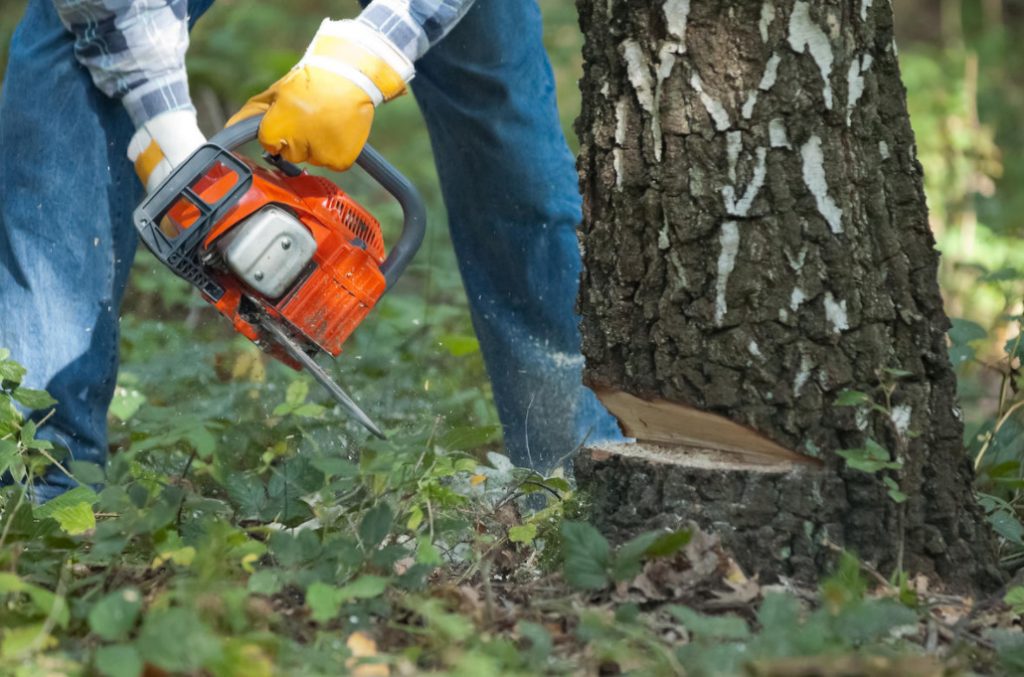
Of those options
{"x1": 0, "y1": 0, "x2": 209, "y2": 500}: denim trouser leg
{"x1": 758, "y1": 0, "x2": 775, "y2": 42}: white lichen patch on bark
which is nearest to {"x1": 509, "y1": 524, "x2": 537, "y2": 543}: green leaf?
{"x1": 758, "y1": 0, "x2": 775, "y2": 42}: white lichen patch on bark

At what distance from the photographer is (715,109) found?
1921mm

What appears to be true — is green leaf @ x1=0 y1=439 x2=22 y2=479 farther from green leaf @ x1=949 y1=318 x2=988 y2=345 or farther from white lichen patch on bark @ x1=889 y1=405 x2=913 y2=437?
green leaf @ x1=949 y1=318 x2=988 y2=345

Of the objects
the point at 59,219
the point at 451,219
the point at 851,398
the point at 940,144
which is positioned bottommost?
the point at 59,219

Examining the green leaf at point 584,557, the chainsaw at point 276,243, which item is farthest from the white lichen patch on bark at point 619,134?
the chainsaw at point 276,243

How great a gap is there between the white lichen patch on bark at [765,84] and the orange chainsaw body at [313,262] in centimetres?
102

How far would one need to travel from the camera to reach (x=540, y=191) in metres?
2.99

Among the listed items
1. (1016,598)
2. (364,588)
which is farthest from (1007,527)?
(364,588)

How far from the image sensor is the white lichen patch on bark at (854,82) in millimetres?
Result: 1920

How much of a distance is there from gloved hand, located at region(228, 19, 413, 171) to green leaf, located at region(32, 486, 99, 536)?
0.80 meters

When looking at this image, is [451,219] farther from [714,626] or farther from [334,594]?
[714,626]

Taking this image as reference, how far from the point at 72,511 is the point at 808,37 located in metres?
1.48

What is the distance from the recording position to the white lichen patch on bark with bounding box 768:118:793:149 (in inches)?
75.0

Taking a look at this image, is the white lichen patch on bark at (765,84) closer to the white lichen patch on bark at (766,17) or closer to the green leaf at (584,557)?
the white lichen patch on bark at (766,17)

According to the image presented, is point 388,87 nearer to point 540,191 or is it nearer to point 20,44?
point 540,191
